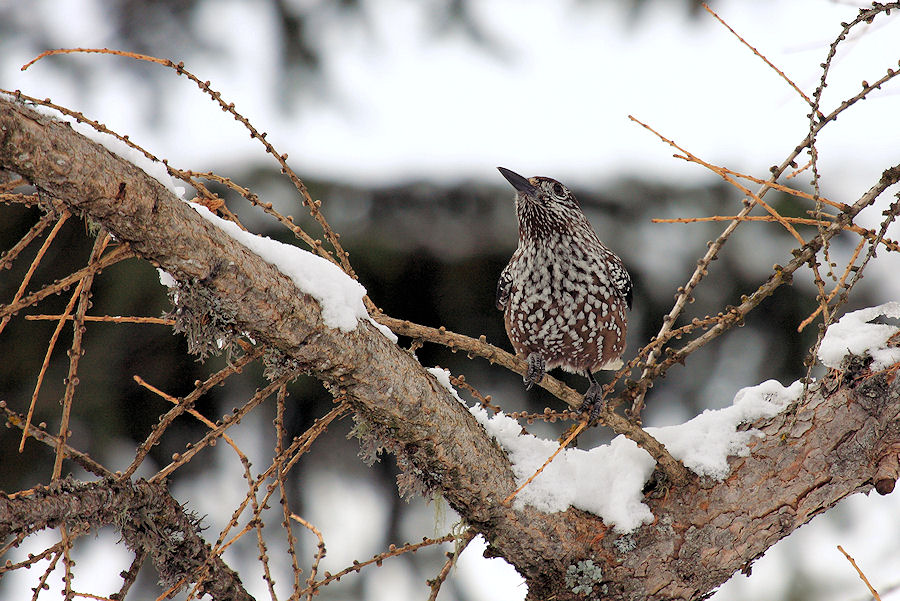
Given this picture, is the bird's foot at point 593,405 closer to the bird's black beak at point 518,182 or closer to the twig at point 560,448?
the twig at point 560,448

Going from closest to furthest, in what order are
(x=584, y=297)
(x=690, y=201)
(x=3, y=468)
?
(x=584, y=297) < (x=3, y=468) < (x=690, y=201)

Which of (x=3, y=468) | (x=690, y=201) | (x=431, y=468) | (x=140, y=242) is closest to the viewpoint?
(x=140, y=242)

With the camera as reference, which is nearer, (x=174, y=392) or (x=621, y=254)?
(x=174, y=392)

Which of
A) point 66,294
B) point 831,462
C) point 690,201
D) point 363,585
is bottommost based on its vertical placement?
point 831,462

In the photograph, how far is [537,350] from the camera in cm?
367

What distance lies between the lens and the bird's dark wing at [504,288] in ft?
12.3

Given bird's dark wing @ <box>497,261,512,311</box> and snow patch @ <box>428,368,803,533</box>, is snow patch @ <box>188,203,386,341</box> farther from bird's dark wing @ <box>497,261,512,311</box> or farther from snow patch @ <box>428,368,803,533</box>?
bird's dark wing @ <box>497,261,512,311</box>

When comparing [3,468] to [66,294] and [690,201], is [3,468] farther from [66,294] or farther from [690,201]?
[690,201]

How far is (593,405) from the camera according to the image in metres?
2.65

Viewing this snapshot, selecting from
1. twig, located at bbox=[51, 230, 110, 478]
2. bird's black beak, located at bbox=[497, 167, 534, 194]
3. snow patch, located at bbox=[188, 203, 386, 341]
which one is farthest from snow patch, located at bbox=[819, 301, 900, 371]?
twig, located at bbox=[51, 230, 110, 478]

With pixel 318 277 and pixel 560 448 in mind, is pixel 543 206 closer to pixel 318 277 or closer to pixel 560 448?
pixel 560 448

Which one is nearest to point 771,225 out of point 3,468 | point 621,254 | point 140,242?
point 621,254

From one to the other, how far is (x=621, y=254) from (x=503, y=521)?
8.11 feet

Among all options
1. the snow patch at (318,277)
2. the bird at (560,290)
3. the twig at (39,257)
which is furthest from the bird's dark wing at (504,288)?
the twig at (39,257)
